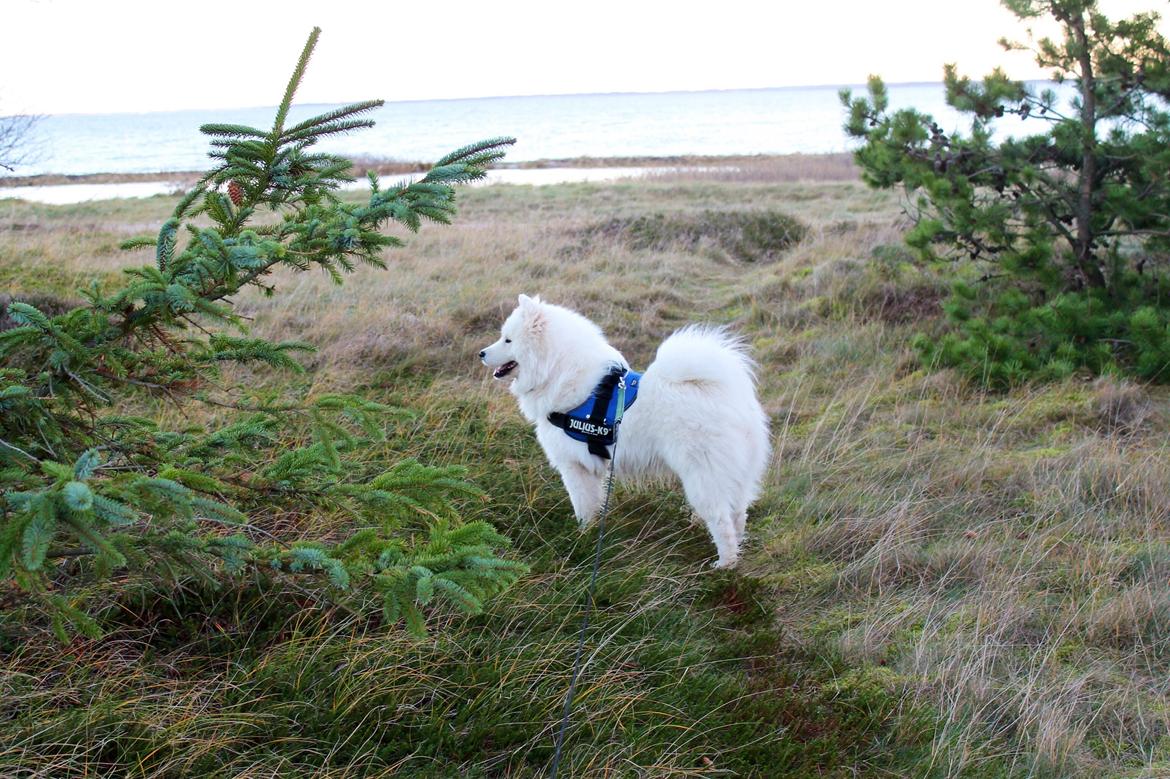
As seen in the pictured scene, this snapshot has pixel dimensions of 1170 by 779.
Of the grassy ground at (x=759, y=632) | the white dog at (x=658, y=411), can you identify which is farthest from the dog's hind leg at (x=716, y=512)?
the grassy ground at (x=759, y=632)

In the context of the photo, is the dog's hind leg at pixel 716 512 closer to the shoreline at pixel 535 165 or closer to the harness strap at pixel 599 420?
the harness strap at pixel 599 420

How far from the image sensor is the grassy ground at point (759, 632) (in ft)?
8.59

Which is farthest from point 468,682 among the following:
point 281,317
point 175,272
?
point 281,317

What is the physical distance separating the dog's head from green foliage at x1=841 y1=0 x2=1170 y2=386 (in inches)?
155

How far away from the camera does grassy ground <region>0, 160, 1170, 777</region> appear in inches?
103

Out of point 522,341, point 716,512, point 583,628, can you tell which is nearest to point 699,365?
point 716,512

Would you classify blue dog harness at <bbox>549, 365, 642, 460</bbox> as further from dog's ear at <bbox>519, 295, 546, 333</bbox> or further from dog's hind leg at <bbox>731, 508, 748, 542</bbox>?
dog's hind leg at <bbox>731, 508, 748, 542</bbox>

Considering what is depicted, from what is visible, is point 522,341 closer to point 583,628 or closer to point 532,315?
point 532,315

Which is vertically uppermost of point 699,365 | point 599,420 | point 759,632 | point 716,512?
point 699,365

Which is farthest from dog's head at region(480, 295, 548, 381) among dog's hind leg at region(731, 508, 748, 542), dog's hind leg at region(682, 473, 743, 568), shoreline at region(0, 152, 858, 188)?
shoreline at region(0, 152, 858, 188)

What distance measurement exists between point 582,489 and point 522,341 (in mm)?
907

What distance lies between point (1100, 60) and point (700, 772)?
21.4 feet

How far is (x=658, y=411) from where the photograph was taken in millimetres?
4289

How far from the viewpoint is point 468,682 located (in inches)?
114
